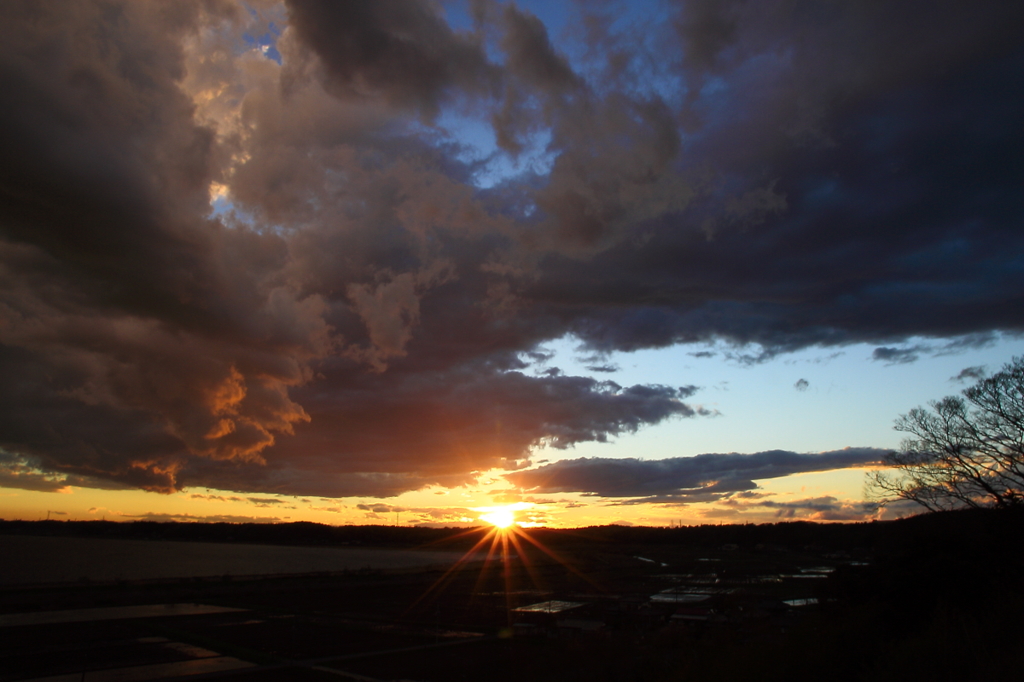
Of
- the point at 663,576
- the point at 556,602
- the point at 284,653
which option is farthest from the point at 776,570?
the point at 284,653

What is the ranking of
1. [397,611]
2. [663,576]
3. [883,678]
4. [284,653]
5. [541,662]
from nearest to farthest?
1. [883,678]
2. [541,662]
3. [284,653]
4. [397,611]
5. [663,576]

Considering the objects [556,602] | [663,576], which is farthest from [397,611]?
[663,576]

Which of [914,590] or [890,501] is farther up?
[890,501]

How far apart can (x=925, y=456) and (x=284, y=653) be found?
44.1m

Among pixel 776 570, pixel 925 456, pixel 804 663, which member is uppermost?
pixel 925 456

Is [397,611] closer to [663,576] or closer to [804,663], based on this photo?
[804,663]

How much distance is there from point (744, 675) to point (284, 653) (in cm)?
3010

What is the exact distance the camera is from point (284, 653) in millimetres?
35562

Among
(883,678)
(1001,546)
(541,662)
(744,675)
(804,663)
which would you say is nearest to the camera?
(883,678)

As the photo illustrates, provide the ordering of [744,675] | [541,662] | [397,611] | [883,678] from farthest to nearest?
1. [397,611]
2. [541,662]
3. [744,675]
4. [883,678]

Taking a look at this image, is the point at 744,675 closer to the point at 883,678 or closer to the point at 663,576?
the point at 883,678

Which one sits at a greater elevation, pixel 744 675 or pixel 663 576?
pixel 744 675

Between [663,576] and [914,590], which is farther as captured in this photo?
[663,576]

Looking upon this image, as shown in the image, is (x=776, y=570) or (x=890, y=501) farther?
(x=776, y=570)
